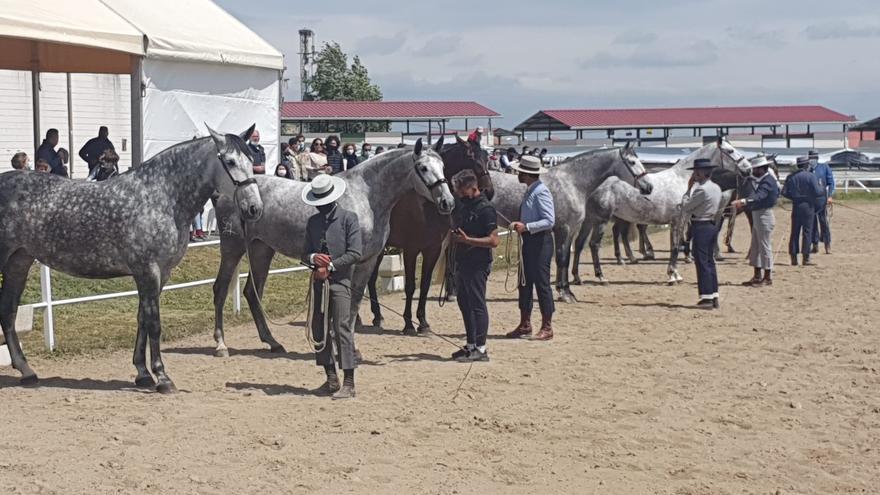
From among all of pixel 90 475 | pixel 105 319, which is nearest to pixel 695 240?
pixel 105 319

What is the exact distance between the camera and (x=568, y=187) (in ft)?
46.0

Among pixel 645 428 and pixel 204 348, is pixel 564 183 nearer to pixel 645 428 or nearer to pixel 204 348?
pixel 204 348

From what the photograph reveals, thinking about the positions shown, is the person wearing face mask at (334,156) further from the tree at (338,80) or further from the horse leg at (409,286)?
the tree at (338,80)

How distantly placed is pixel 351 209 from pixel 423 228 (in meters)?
2.11

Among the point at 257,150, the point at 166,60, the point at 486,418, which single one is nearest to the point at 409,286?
the point at 486,418

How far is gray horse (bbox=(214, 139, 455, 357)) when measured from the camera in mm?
9703

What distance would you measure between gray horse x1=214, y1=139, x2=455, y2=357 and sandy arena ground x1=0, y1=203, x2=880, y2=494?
726mm

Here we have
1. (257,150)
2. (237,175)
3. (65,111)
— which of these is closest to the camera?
(237,175)

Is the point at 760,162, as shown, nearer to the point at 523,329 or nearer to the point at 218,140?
the point at 523,329

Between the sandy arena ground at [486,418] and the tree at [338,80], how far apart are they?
192 ft

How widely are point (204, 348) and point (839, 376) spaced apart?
6035mm

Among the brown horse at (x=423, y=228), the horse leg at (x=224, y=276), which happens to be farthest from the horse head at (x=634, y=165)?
the horse leg at (x=224, y=276)

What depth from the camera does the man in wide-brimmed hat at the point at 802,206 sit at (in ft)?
62.0

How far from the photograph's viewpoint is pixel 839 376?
959 cm
